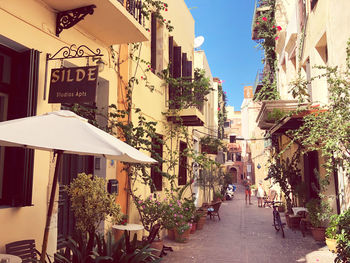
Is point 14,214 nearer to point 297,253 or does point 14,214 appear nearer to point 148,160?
point 148,160

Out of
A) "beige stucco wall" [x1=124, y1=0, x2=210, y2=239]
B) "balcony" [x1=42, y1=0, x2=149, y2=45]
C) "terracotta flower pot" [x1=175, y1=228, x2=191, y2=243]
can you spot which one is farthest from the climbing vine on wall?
"balcony" [x1=42, y1=0, x2=149, y2=45]

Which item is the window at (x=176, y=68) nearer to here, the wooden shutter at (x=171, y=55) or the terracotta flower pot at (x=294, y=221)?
the wooden shutter at (x=171, y=55)

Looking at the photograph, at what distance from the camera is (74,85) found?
13.5ft

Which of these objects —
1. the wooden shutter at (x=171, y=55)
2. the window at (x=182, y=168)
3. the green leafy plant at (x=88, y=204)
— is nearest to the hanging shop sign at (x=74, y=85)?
the green leafy plant at (x=88, y=204)

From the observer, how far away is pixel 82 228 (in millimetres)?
4539

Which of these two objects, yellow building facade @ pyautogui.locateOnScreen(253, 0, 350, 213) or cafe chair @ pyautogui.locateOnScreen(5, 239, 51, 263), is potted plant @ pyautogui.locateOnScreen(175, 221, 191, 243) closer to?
yellow building facade @ pyautogui.locateOnScreen(253, 0, 350, 213)

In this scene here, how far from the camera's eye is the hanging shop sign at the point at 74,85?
4.01 m

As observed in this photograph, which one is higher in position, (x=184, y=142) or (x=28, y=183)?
(x=184, y=142)

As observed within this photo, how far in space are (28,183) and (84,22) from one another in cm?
284

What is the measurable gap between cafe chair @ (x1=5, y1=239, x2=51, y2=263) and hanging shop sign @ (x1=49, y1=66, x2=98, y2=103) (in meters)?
1.85

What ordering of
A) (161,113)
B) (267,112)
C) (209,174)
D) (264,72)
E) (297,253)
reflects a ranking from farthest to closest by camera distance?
(264,72) → (209,174) → (267,112) → (161,113) → (297,253)

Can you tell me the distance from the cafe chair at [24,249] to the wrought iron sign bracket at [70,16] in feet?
9.93

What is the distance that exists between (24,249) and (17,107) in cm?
185

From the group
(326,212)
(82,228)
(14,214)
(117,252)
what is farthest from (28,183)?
(326,212)
